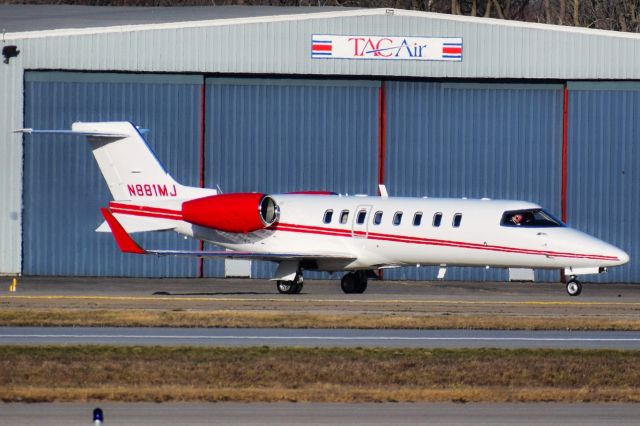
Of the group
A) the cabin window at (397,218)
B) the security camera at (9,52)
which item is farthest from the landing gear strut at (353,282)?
the security camera at (9,52)

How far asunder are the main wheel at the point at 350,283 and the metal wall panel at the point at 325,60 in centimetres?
865

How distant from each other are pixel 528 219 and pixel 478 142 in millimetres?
9546

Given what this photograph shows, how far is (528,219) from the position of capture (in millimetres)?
31688

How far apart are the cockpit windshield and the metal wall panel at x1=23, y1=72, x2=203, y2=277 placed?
486 inches

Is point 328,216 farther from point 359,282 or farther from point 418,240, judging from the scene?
point 418,240

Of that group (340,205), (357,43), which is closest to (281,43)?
(357,43)

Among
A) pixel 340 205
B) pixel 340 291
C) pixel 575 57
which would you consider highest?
pixel 575 57

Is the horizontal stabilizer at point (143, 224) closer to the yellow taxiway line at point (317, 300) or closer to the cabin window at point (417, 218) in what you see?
the yellow taxiway line at point (317, 300)

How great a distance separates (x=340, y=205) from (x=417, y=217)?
2.07 meters

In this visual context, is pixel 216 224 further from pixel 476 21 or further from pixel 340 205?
pixel 476 21

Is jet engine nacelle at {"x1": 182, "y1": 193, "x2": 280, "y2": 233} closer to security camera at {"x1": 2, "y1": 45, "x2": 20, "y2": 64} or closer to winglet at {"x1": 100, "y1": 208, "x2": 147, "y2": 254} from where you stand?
winglet at {"x1": 100, "y1": 208, "x2": 147, "y2": 254}

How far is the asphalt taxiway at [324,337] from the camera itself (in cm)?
2133

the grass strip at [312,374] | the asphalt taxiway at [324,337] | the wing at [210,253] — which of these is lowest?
the asphalt taxiway at [324,337]

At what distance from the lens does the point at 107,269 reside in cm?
4041
